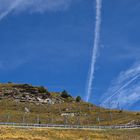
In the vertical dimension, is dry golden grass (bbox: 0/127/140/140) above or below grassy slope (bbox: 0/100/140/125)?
below

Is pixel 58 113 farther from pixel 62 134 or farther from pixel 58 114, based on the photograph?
pixel 62 134

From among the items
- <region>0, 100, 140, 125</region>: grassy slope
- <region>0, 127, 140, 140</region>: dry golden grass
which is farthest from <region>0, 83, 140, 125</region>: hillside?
<region>0, 127, 140, 140</region>: dry golden grass

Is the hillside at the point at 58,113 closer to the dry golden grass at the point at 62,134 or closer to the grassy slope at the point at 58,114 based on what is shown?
the grassy slope at the point at 58,114

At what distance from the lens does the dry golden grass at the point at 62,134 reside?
88.4m

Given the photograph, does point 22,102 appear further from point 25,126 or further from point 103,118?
point 25,126

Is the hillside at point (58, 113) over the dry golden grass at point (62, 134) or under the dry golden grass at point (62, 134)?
over

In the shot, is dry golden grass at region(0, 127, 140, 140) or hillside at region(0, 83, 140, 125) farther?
hillside at region(0, 83, 140, 125)

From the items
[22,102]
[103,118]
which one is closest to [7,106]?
[22,102]

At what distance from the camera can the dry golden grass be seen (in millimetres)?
88375

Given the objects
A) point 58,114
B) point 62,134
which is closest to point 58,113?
point 58,114

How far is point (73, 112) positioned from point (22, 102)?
103 ft

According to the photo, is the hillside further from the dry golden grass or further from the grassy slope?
the dry golden grass

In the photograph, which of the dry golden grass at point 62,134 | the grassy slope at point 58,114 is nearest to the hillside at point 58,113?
the grassy slope at point 58,114

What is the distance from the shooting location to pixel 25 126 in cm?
10625
